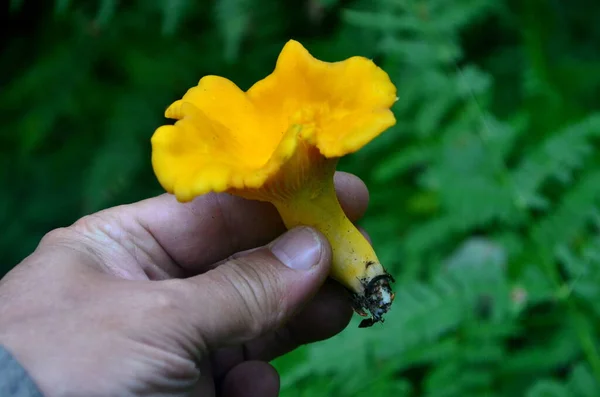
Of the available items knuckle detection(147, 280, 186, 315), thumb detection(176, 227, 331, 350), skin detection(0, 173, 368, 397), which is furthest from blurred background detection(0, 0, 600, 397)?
knuckle detection(147, 280, 186, 315)

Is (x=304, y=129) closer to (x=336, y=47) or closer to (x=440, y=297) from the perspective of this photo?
(x=440, y=297)

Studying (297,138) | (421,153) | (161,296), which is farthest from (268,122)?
(421,153)

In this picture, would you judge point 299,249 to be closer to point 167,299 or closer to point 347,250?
point 347,250

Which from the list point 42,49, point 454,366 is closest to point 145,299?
point 454,366

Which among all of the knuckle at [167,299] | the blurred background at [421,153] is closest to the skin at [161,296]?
the knuckle at [167,299]

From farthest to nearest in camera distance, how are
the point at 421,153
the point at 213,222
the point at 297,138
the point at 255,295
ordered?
the point at 421,153, the point at 213,222, the point at 255,295, the point at 297,138

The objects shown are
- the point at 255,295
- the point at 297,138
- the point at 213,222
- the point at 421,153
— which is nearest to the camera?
the point at 297,138
